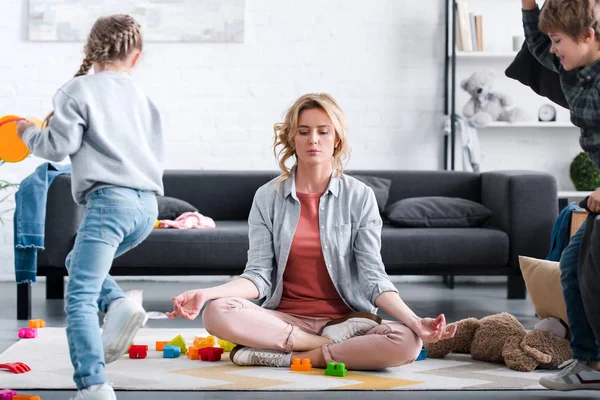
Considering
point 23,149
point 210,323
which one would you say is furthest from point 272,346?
point 23,149

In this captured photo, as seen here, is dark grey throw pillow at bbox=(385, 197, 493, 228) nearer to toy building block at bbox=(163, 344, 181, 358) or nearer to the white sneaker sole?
toy building block at bbox=(163, 344, 181, 358)

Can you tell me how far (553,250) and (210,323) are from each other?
1.47m

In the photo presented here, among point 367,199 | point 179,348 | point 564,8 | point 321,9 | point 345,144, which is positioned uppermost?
point 321,9

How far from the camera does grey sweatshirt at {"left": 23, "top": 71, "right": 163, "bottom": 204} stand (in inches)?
85.0

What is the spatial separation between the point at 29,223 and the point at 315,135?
1.44 m

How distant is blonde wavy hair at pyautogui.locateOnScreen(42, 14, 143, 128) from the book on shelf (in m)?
2.99

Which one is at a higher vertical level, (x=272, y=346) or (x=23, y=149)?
(x=23, y=149)

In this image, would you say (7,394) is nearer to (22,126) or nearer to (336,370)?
(22,126)

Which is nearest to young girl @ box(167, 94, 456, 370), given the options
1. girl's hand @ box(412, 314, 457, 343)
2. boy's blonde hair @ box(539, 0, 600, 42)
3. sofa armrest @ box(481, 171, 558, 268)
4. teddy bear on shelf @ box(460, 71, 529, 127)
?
girl's hand @ box(412, 314, 457, 343)

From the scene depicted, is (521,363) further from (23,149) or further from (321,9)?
(321,9)

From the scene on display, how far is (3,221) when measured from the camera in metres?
4.96

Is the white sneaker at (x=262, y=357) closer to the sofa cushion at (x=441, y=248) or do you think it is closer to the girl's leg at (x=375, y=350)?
the girl's leg at (x=375, y=350)

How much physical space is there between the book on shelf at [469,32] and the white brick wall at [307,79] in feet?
0.61

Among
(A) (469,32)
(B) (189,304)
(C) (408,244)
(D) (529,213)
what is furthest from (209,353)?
(A) (469,32)
